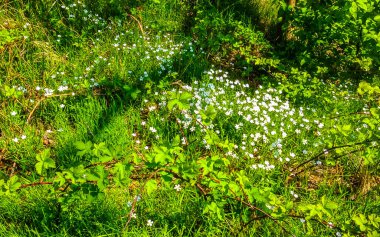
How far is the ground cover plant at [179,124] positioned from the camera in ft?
7.43

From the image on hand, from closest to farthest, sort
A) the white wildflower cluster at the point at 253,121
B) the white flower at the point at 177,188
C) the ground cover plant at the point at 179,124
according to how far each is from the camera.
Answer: the ground cover plant at the point at 179,124, the white flower at the point at 177,188, the white wildflower cluster at the point at 253,121

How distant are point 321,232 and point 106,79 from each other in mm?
2690

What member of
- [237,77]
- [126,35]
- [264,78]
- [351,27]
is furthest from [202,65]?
[351,27]

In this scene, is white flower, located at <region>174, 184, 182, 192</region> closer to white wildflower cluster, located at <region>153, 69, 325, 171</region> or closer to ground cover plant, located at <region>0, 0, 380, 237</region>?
ground cover plant, located at <region>0, 0, 380, 237</region>

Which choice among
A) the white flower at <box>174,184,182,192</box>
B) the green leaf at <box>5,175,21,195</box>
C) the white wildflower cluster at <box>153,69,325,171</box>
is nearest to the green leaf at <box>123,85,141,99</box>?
the white wildflower cluster at <box>153,69,325,171</box>

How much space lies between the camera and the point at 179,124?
3.21 meters

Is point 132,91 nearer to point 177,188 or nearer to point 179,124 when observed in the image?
point 179,124

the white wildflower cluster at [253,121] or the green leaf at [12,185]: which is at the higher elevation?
the green leaf at [12,185]

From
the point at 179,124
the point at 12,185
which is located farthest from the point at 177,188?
the point at 12,185

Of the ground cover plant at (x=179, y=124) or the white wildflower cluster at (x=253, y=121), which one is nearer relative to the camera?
the ground cover plant at (x=179, y=124)

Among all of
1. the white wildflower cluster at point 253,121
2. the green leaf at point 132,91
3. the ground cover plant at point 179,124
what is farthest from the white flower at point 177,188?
the green leaf at point 132,91

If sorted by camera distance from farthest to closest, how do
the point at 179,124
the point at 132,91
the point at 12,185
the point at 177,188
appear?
the point at 132,91 → the point at 179,124 → the point at 177,188 → the point at 12,185

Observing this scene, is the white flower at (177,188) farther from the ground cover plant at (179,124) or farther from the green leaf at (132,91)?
the green leaf at (132,91)

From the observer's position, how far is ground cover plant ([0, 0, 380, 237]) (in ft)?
7.43
